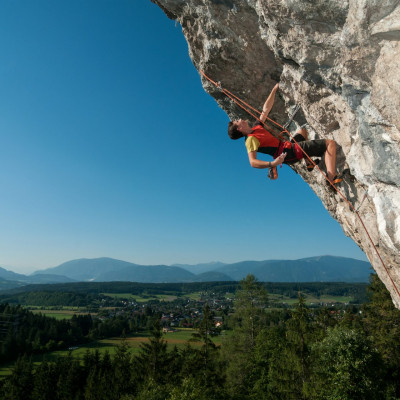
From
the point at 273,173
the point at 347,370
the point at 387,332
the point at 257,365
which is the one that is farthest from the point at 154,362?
the point at 273,173

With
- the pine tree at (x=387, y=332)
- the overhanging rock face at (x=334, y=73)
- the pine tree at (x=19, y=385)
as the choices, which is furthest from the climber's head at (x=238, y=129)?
the pine tree at (x=19, y=385)

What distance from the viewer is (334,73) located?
5699 millimetres

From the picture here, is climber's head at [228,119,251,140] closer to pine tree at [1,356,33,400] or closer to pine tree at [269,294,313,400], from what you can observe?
pine tree at [269,294,313,400]

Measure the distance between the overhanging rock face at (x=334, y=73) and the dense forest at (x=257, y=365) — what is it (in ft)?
36.5

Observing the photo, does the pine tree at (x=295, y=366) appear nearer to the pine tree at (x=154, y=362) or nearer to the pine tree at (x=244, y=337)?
the pine tree at (x=244, y=337)

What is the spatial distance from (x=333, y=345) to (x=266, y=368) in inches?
459

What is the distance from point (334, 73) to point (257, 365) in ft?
88.5

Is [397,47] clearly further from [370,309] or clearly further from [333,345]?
[370,309]

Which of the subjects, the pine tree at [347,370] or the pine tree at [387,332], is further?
the pine tree at [387,332]

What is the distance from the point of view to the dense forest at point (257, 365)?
49.6ft

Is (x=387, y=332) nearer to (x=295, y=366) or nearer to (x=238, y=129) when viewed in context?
(x=295, y=366)

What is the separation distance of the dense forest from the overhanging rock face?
11.1 meters

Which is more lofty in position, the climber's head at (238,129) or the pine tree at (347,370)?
the climber's head at (238,129)

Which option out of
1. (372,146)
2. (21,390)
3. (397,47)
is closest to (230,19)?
(397,47)
